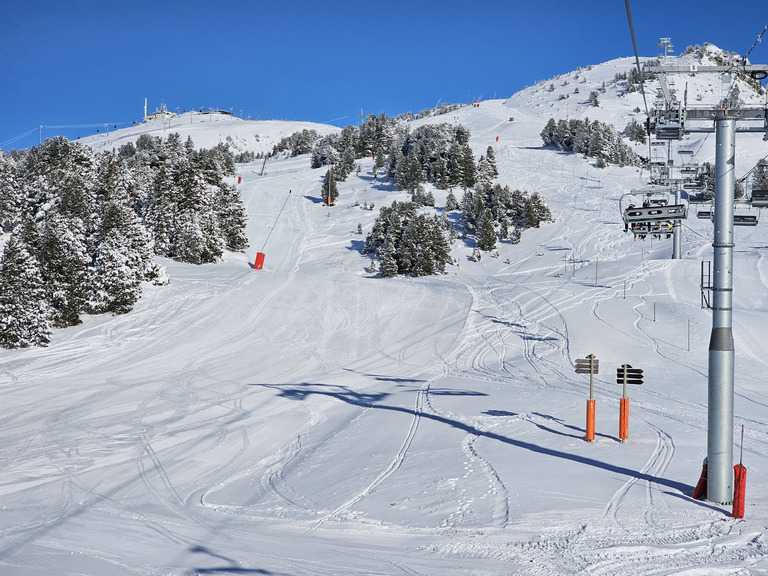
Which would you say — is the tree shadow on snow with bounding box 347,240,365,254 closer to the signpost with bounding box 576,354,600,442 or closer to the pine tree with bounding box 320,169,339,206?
the pine tree with bounding box 320,169,339,206

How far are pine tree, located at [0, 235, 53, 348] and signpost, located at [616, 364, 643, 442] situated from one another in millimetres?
25173

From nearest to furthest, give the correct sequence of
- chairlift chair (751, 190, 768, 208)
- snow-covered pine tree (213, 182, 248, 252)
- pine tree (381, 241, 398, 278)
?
1. chairlift chair (751, 190, 768, 208)
2. pine tree (381, 241, 398, 278)
3. snow-covered pine tree (213, 182, 248, 252)

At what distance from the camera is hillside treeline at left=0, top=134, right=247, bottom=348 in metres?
27.1

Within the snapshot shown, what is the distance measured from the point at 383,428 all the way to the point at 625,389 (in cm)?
643

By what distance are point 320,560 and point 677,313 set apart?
90.2ft

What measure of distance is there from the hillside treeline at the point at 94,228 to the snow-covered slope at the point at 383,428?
1505mm

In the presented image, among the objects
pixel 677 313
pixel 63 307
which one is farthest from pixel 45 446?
pixel 677 313

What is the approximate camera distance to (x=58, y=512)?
35.6 ft

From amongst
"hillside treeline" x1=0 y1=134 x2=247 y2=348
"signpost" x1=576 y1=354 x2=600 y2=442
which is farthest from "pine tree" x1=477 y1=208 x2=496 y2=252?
"signpost" x1=576 y1=354 x2=600 y2=442

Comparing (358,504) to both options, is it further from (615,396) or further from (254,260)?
(254,260)

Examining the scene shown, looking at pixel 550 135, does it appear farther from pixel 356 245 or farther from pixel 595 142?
pixel 356 245

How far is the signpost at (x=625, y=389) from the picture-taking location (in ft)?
43.6

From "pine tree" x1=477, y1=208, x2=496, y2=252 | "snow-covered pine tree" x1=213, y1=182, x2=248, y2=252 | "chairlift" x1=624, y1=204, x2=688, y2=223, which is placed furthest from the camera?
"snow-covered pine tree" x1=213, y1=182, x2=248, y2=252

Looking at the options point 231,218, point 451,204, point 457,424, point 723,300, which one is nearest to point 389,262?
point 231,218
